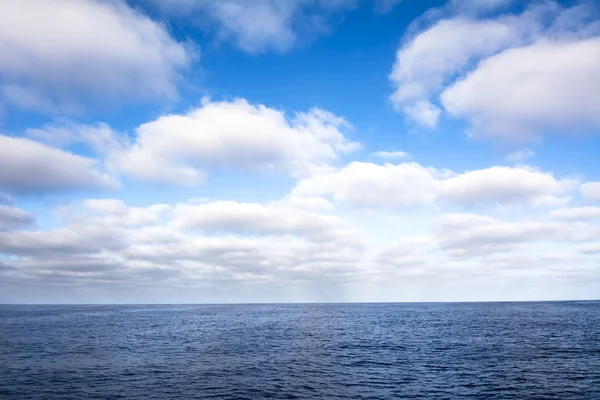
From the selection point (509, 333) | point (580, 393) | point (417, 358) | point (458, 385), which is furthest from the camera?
point (509, 333)

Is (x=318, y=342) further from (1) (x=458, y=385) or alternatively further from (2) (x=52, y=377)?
(2) (x=52, y=377)

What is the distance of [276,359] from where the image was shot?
2475 inches

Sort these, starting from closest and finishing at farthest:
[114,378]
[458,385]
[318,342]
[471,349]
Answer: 1. [458,385]
2. [114,378]
3. [471,349]
4. [318,342]

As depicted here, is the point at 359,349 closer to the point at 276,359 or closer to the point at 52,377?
the point at 276,359

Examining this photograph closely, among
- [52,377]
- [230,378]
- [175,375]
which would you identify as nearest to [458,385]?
[230,378]

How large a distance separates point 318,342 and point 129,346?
38833 mm

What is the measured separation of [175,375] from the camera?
51031 mm

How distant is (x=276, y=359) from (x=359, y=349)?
17986 millimetres

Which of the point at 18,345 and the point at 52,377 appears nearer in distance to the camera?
the point at 52,377

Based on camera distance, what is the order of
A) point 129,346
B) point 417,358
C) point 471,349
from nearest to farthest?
1. point 417,358
2. point 471,349
3. point 129,346

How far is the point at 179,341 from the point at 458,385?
6209cm

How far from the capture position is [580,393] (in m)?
41.3

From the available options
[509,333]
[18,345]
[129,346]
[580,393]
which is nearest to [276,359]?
[129,346]

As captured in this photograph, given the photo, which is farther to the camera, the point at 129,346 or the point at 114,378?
the point at 129,346
